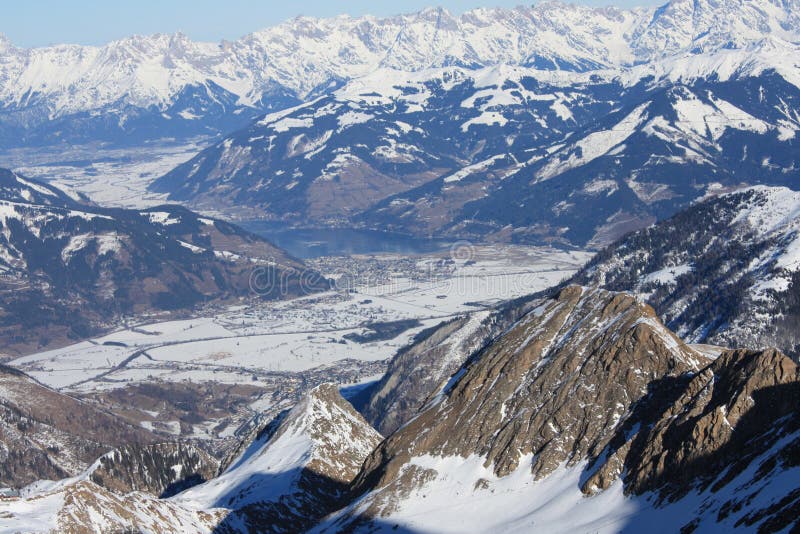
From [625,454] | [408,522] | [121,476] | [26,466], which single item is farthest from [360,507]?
[26,466]

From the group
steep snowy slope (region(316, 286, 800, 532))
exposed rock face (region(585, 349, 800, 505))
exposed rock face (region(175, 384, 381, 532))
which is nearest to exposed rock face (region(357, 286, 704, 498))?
steep snowy slope (region(316, 286, 800, 532))

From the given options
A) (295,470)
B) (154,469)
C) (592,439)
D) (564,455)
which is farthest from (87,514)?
(154,469)

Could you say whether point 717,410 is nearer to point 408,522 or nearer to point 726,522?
point 726,522

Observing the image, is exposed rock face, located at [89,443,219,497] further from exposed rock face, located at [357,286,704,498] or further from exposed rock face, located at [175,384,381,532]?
exposed rock face, located at [357,286,704,498]

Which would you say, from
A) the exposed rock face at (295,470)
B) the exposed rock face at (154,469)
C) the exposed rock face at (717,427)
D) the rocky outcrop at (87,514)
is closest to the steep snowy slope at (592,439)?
the exposed rock face at (717,427)

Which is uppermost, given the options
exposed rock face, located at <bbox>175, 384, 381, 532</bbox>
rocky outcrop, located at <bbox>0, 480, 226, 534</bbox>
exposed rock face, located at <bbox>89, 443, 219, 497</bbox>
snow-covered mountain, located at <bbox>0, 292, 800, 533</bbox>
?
snow-covered mountain, located at <bbox>0, 292, 800, 533</bbox>

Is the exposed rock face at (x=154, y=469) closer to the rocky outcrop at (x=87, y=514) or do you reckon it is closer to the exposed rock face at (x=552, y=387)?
the rocky outcrop at (x=87, y=514)
